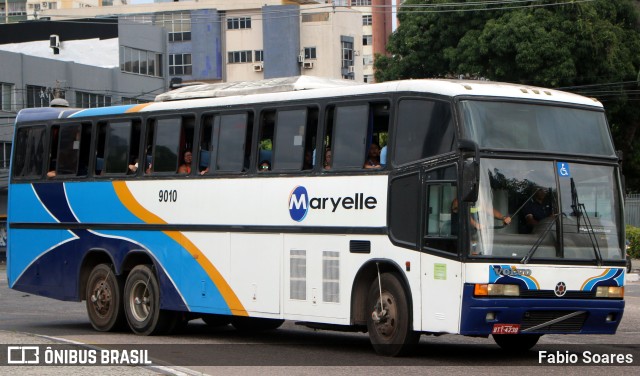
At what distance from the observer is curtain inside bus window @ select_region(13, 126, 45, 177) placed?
67.5ft

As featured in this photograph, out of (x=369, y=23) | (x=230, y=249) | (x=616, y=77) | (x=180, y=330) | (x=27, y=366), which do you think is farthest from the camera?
(x=369, y=23)

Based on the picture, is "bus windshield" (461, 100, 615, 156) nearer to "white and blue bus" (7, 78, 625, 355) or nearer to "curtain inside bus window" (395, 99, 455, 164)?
"white and blue bus" (7, 78, 625, 355)

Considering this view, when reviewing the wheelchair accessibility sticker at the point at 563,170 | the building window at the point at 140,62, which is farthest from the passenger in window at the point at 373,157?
the building window at the point at 140,62

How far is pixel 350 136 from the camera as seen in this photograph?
15227 millimetres

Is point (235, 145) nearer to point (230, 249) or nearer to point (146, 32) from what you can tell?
point (230, 249)

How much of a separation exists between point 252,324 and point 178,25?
304ft

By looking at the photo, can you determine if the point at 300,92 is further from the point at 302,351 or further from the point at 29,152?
the point at 29,152

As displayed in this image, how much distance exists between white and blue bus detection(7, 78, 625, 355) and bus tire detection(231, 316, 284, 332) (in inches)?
2.6

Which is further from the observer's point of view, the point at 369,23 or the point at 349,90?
the point at 369,23

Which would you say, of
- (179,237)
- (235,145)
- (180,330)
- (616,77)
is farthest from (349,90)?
(616,77)

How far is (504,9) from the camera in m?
51.0

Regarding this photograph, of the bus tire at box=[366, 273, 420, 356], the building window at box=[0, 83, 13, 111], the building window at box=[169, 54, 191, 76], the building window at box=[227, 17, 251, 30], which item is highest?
the building window at box=[227, 17, 251, 30]

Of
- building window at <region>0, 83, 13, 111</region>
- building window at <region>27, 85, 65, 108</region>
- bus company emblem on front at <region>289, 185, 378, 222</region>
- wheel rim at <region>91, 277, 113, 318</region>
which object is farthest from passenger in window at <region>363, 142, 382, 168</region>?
building window at <region>27, 85, 65, 108</region>

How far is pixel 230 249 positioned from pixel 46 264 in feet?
15.2
